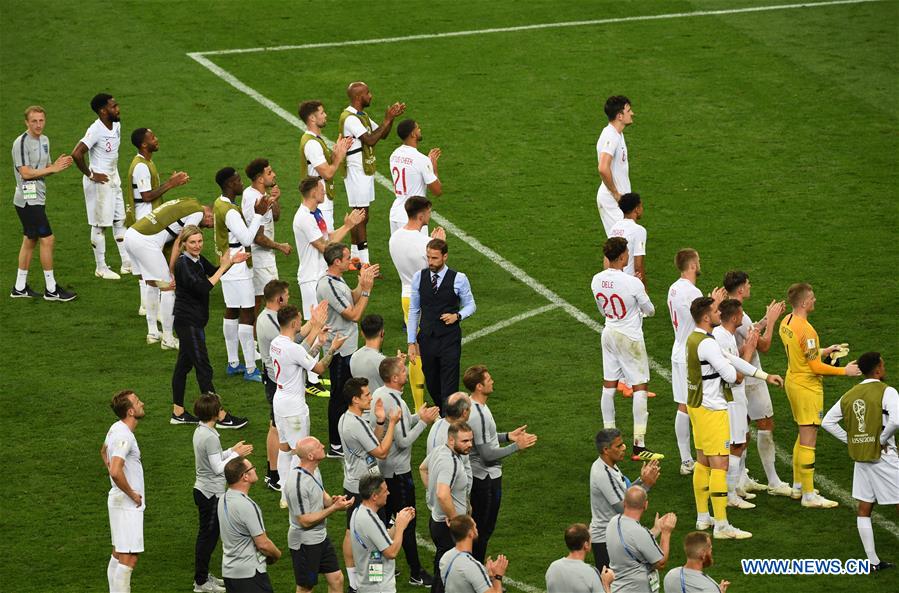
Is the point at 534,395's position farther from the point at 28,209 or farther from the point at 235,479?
the point at 28,209

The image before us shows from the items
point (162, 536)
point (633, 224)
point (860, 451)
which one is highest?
point (633, 224)

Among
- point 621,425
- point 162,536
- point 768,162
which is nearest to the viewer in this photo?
point 162,536

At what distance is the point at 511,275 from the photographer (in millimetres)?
19375

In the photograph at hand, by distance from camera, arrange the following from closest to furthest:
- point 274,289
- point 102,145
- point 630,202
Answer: point 274,289 → point 630,202 → point 102,145

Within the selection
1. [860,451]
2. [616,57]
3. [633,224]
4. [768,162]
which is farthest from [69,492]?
[616,57]

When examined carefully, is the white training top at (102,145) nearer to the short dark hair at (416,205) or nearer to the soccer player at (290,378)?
the short dark hair at (416,205)

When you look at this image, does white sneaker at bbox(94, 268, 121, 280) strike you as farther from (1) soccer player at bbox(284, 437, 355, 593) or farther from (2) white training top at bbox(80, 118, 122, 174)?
(1) soccer player at bbox(284, 437, 355, 593)

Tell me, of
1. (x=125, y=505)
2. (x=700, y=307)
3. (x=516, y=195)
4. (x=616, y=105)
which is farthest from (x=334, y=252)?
(x=516, y=195)

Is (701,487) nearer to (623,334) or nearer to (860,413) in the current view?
(860,413)

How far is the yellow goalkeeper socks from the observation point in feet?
44.4

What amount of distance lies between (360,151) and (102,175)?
3296mm

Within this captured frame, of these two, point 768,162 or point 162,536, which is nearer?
point 162,536

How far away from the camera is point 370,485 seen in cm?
1159

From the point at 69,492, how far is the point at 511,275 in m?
6.86
